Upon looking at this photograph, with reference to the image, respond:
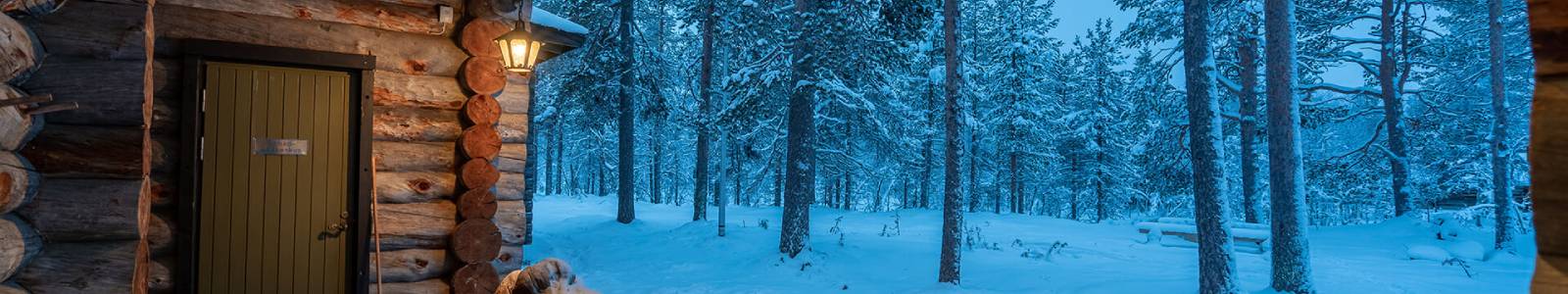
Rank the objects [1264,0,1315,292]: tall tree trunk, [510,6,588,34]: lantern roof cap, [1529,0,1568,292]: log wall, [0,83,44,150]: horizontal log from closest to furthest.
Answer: [1529,0,1568,292]: log wall
[0,83,44,150]: horizontal log
[510,6,588,34]: lantern roof cap
[1264,0,1315,292]: tall tree trunk

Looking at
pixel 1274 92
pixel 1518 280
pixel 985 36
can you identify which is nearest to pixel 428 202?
pixel 1274 92

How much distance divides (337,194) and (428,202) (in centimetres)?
58

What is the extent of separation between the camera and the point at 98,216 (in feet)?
12.5

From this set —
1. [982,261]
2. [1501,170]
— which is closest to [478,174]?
[982,261]

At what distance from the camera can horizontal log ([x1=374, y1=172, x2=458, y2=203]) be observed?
526 cm

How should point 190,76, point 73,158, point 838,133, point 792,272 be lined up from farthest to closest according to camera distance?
point 838,133 → point 792,272 → point 190,76 → point 73,158

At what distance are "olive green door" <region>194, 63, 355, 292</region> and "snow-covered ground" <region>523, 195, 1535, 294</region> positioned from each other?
5158mm

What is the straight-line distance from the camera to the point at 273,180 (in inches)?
193

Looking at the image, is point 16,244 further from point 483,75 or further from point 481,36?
point 481,36

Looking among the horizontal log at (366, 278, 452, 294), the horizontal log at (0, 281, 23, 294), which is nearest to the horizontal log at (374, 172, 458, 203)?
the horizontal log at (366, 278, 452, 294)

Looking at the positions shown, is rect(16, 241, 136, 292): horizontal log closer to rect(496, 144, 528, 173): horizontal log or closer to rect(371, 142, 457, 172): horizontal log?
rect(371, 142, 457, 172): horizontal log

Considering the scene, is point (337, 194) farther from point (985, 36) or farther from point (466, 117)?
point (985, 36)

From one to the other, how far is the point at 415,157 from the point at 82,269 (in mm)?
1906

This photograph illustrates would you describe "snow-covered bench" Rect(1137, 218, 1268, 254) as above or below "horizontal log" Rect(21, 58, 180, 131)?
below
